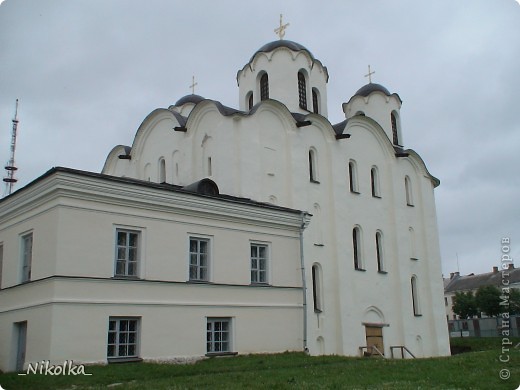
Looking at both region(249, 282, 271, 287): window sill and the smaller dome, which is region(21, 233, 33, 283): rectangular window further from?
the smaller dome

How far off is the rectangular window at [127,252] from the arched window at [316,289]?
30.3 feet

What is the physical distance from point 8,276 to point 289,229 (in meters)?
8.58

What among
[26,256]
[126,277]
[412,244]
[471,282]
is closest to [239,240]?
[126,277]

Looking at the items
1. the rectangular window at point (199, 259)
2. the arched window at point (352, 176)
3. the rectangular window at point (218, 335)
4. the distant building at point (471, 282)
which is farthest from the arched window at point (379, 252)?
the distant building at point (471, 282)

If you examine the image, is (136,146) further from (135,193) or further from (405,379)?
(405,379)

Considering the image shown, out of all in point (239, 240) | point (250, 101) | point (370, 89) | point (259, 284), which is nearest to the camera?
point (239, 240)

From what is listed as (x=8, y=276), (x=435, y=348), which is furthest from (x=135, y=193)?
(x=435, y=348)

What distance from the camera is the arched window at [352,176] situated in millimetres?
26484

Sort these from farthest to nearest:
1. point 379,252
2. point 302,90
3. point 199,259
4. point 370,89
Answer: point 370,89 < point 302,90 < point 379,252 < point 199,259

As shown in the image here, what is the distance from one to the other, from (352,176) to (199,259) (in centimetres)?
1177

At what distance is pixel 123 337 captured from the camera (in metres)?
14.9

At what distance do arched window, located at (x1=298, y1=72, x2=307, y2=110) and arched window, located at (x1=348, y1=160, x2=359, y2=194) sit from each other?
379 cm

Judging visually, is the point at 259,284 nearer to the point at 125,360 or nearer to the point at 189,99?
the point at 125,360

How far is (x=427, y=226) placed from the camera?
3047cm
